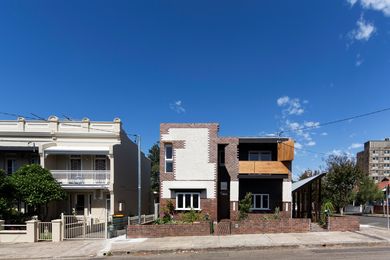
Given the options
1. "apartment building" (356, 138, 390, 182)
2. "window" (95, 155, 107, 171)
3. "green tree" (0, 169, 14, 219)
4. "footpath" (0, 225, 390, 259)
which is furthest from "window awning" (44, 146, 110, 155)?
"apartment building" (356, 138, 390, 182)

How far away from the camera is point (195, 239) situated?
20219 mm

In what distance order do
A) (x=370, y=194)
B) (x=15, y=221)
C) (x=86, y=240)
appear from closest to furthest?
(x=86, y=240) < (x=15, y=221) < (x=370, y=194)

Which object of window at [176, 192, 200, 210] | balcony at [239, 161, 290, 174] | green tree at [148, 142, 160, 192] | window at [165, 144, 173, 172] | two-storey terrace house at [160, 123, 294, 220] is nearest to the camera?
window at [176, 192, 200, 210]

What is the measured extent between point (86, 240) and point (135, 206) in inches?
670

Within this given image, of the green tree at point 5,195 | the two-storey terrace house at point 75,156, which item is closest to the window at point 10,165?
the two-storey terrace house at point 75,156

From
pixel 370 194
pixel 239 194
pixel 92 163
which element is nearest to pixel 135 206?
pixel 92 163

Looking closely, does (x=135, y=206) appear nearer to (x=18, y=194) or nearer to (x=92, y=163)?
(x=92, y=163)

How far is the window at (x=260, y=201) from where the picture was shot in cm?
3053

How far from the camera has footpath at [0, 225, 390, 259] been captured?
17.5m

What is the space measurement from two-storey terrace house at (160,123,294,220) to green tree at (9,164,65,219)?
7727mm

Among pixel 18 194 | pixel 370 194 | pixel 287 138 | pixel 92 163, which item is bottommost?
pixel 370 194

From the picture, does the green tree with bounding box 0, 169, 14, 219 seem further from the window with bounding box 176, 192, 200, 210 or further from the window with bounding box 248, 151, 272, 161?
the window with bounding box 248, 151, 272, 161

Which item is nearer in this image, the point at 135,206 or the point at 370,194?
the point at 135,206

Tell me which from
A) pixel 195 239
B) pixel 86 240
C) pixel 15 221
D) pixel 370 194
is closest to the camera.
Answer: pixel 195 239
